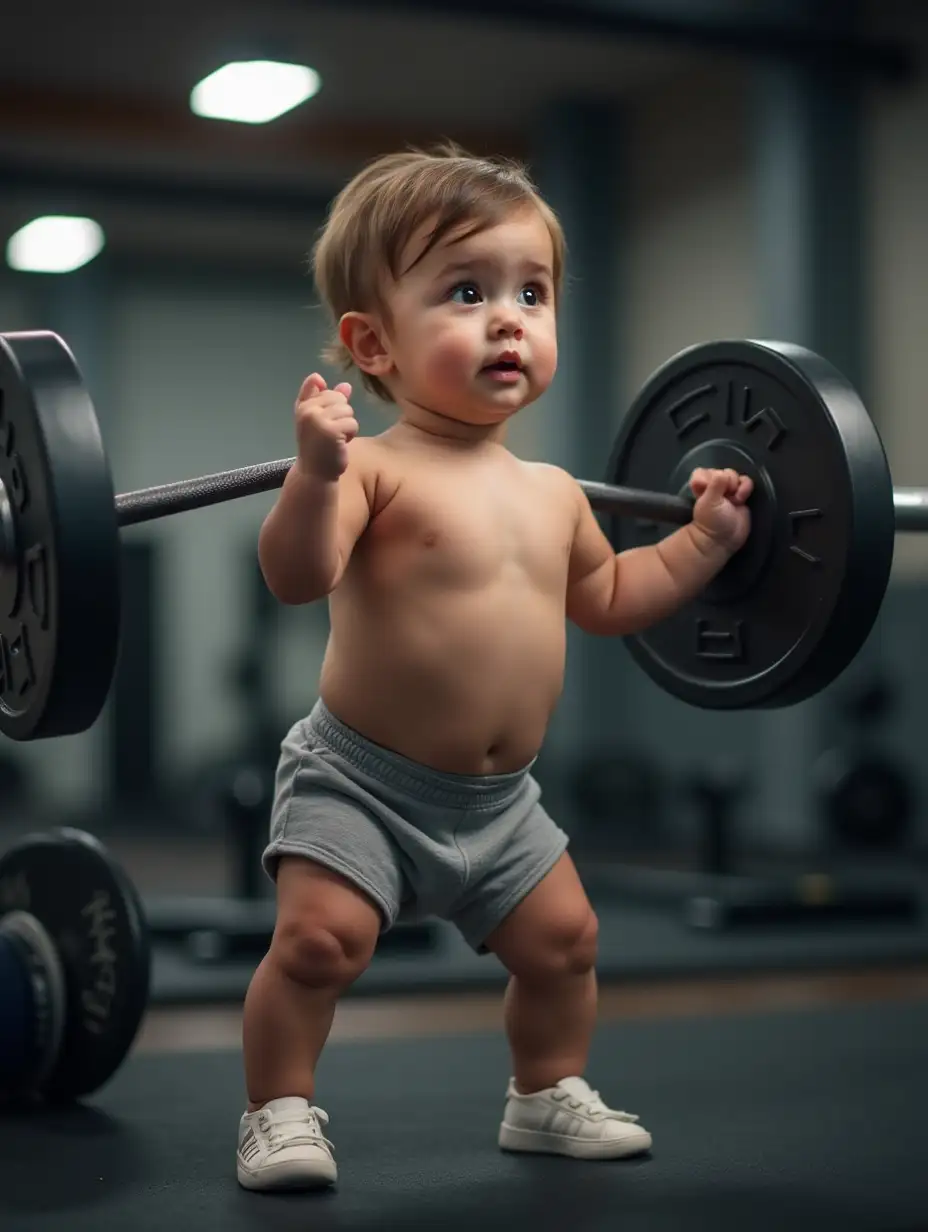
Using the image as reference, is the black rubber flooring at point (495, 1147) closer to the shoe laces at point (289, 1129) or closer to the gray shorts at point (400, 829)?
the shoe laces at point (289, 1129)

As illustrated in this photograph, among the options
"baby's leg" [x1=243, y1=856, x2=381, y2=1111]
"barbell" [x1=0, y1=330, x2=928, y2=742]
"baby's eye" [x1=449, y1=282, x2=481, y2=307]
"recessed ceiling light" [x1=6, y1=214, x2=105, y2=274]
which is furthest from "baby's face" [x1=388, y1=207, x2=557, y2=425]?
"recessed ceiling light" [x1=6, y1=214, x2=105, y2=274]

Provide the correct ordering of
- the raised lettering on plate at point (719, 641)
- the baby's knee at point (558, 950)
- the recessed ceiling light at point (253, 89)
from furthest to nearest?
1. the recessed ceiling light at point (253, 89)
2. the raised lettering on plate at point (719, 641)
3. the baby's knee at point (558, 950)

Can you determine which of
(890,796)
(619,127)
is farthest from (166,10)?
(890,796)

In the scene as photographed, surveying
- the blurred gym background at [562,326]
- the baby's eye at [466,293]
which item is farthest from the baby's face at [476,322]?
the blurred gym background at [562,326]

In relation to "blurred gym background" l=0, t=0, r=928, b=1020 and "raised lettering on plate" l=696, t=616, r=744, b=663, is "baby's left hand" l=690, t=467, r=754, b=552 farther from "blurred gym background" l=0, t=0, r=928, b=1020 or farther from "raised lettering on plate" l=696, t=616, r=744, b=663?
"blurred gym background" l=0, t=0, r=928, b=1020

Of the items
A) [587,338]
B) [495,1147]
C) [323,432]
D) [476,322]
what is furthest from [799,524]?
[587,338]

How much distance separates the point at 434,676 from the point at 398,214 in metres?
0.35

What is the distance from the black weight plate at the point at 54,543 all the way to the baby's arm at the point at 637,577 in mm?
440

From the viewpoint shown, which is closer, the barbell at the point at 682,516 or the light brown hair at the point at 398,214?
the barbell at the point at 682,516

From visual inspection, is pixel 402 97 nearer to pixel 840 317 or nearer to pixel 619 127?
pixel 619 127

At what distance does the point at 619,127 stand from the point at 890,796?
2.61 meters

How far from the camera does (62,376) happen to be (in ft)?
3.68

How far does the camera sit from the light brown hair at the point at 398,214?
1248mm

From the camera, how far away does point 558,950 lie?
1.30 meters
